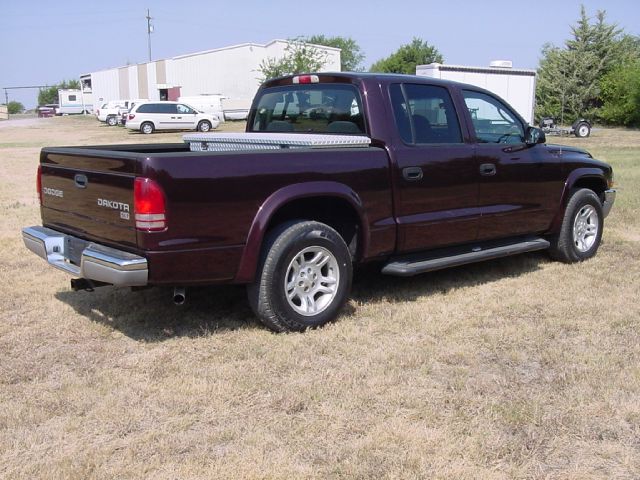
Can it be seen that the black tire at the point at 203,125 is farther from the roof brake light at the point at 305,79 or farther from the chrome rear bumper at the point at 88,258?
the chrome rear bumper at the point at 88,258

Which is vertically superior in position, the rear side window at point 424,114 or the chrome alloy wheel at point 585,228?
the rear side window at point 424,114

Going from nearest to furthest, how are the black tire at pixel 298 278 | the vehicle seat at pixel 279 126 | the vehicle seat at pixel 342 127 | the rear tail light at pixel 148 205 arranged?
1. the rear tail light at pixel 148 205
2. the black tire at pixel 298 278
3. the vehicle seat at pixel 342 127
4. the vehicle seat at pixel 279 126

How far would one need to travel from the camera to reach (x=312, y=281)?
16.3 ft

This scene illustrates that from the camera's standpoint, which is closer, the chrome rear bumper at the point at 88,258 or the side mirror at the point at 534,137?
the chrome rear bumper at the point at 88,258

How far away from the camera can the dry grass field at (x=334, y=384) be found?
3217 mm

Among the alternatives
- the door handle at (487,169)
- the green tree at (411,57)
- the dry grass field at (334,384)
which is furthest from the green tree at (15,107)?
the door handle at (487,169)

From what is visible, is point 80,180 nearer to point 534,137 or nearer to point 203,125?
point 534,137

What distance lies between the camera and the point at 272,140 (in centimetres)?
534

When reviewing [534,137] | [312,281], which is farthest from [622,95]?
[312,281]

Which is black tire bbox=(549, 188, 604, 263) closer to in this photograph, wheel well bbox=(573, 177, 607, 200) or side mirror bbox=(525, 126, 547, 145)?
wheel well bbox=(573, 177, 607, 200)

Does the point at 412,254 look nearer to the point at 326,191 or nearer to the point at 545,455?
the point at 326,191

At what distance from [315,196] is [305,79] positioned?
4.89 ft

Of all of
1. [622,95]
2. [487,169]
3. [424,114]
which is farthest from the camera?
[622,95]

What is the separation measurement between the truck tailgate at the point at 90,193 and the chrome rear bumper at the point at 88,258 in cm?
7
